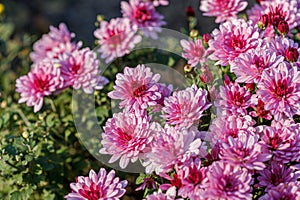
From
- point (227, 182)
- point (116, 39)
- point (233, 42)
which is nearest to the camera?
point (227, 182)

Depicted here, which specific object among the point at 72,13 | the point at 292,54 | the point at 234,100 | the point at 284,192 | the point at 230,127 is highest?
the point at 72,13

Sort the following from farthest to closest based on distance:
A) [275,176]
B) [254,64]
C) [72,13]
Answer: [72,13] < [254,64] < [275,176]

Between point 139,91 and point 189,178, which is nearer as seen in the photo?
point 189,178

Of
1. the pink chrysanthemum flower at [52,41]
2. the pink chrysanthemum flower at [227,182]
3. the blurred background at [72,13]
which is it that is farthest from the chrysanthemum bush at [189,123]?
the blurred background at [72,13]

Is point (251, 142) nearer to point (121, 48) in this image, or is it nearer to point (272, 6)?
point (272, 6)

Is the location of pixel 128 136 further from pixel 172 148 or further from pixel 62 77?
pixel 62 77

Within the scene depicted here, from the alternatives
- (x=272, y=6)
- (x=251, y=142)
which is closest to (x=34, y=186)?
(x=251, y=142)

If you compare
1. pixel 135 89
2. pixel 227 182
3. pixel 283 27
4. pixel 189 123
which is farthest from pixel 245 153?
pixel 283 27
